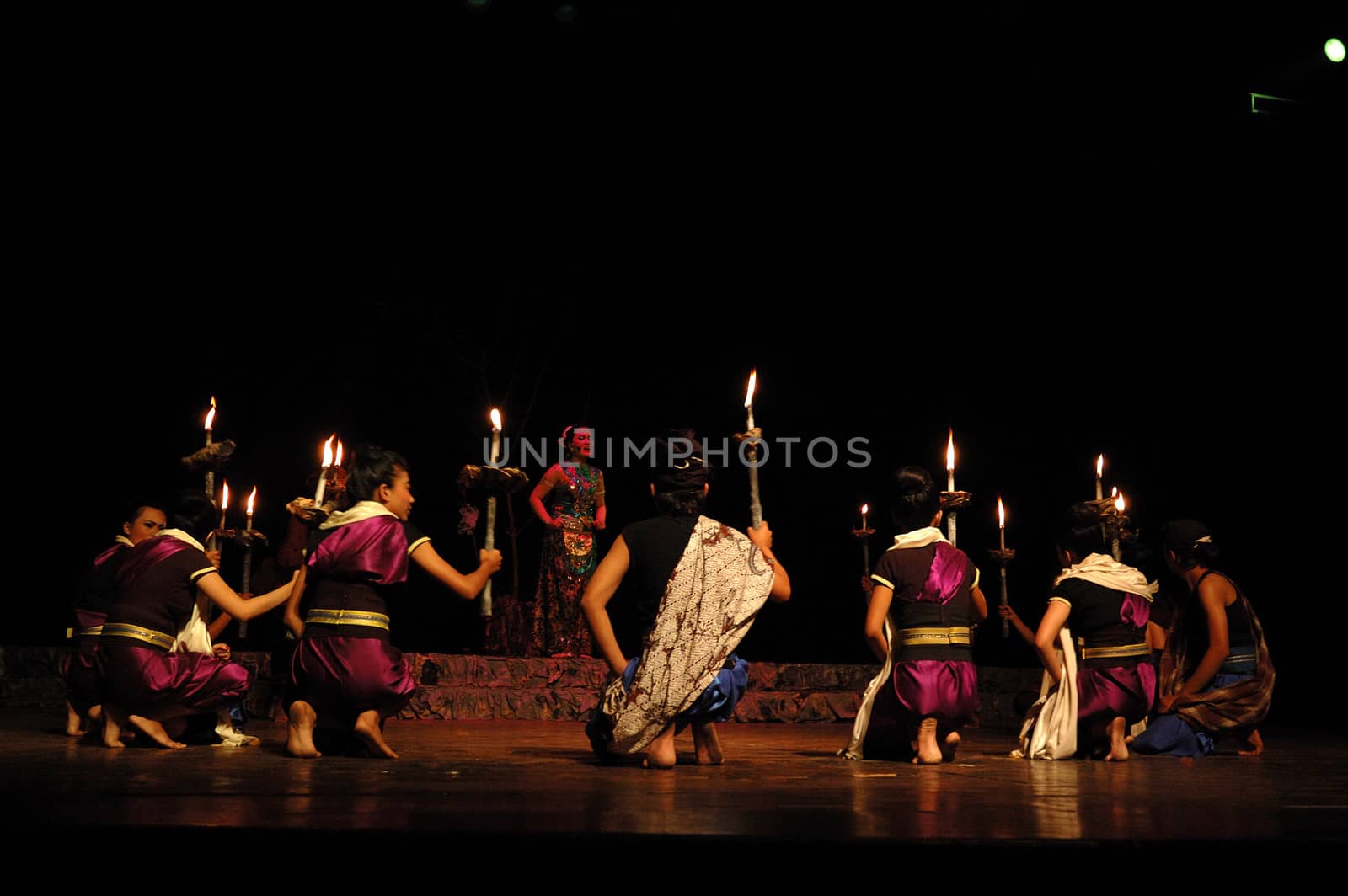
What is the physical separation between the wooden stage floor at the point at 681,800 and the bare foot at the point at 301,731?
89 mm

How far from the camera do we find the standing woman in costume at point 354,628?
445 centimetres

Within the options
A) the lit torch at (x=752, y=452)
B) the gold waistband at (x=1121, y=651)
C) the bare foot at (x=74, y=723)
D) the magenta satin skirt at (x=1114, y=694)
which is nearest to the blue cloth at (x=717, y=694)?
the lit torch at (x=752, y=452)

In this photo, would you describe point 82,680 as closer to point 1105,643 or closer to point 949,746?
point 949,746

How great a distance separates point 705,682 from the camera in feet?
14.0

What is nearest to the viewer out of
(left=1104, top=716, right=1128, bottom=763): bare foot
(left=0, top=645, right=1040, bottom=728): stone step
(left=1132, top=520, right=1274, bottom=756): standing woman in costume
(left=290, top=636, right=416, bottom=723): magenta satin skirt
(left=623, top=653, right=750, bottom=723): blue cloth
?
(left=623, top=653, right=750, bottom=723): blue cloth

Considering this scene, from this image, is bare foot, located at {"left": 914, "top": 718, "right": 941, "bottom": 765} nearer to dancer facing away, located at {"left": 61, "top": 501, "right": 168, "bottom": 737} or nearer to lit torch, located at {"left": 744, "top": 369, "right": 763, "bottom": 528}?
lit torch, located at {"left": 744, "top": 369, "right": 763, "bottom": 528}

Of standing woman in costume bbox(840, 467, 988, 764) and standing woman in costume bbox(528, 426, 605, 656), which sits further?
standing woman in costume bbox(528, 426, 605, 656)

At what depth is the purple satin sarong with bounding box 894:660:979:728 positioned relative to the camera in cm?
490

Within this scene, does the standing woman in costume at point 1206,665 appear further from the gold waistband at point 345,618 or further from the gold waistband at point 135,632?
the gold waistband at point 135,632

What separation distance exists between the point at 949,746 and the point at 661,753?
1.25 m

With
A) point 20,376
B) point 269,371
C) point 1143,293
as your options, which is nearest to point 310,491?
point 269,371

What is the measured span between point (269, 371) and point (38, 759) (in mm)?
5847

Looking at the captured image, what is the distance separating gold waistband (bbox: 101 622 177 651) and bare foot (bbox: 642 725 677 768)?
1.91 m

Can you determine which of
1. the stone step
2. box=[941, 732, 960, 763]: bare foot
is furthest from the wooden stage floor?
the stone step
